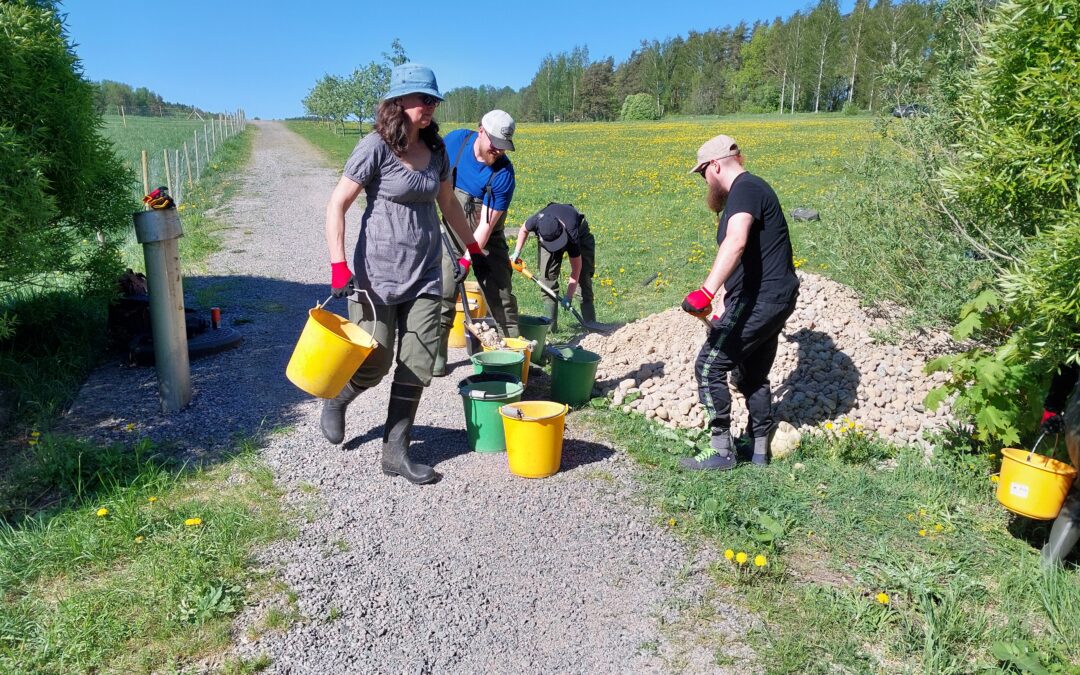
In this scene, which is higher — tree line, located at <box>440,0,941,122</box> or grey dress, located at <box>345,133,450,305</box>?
tree line, located at <box>440,0,941,122</box>

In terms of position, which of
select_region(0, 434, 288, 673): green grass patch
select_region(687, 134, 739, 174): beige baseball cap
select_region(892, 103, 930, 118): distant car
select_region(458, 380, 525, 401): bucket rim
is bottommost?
select_region(0, 434, 288, 673): green grass patch

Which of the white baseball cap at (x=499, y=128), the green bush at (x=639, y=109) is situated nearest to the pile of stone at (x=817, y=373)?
the white baseball cap at (x=499, y=128)

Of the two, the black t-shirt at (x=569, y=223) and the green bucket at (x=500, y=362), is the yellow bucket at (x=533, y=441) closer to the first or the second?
the green bucket at (x=500, y=362)

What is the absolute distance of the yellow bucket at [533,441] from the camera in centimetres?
415

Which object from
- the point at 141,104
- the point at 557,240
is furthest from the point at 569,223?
the point at 141,104

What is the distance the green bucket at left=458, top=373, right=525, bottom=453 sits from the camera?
4.52 m

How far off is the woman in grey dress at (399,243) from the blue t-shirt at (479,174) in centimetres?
114

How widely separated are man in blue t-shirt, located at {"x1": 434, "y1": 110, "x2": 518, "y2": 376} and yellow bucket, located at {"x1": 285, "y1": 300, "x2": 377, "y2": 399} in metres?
1.34

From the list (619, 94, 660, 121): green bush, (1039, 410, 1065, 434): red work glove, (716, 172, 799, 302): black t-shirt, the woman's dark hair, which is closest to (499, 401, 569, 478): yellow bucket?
(716, 172, 799, 302): black t-shirt

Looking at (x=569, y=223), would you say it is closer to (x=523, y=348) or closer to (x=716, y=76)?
(x=523, y=348)

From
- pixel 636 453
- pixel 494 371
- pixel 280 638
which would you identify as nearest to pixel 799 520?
pixel 636 453

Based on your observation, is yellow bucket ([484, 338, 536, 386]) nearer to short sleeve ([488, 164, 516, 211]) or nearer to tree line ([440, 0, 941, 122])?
short sleeve ([488, 164, 516, 211])

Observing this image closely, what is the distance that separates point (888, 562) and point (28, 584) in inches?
148

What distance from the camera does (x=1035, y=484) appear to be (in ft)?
10.8
